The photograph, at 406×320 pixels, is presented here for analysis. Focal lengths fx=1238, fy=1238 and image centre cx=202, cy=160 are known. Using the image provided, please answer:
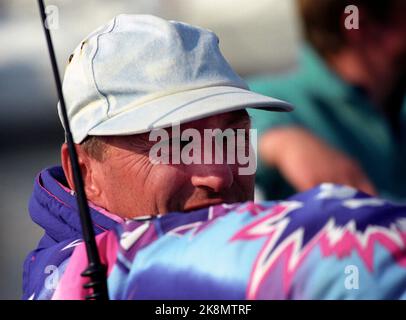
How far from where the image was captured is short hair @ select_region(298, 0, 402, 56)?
2846 millimetres

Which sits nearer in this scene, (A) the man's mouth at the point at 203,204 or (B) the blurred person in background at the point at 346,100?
(A) the man's mouth at the point at 203,204

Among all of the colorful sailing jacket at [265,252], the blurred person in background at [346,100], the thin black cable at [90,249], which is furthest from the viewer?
the blurred person in background at [346,100]

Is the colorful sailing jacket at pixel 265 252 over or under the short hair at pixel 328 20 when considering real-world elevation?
over

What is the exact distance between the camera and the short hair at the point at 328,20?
2.85m

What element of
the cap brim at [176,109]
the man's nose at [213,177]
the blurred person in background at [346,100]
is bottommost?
the blurred person in background at [346,100]

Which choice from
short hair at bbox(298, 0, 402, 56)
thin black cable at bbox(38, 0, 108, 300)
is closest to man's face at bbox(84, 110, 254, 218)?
thin black cable at bbox(38, 0, 108, 300)

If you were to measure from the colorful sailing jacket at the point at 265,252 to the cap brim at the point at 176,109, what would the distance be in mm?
240

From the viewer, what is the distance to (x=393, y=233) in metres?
1.25

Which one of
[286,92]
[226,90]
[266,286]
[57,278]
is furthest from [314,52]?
[266,286]

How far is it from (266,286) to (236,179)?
1.62 feet

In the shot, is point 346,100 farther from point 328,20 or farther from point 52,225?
point 52,225

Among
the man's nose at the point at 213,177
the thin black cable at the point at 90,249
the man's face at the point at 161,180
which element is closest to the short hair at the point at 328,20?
the man's face at the point at 161,180

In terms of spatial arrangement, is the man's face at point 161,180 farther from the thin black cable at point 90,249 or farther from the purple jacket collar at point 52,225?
the thin black cable at point 90,249

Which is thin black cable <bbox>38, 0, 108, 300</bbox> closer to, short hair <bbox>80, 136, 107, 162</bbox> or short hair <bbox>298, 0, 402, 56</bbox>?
short hair <bbox>80, 136, 107, 162</bbox>
